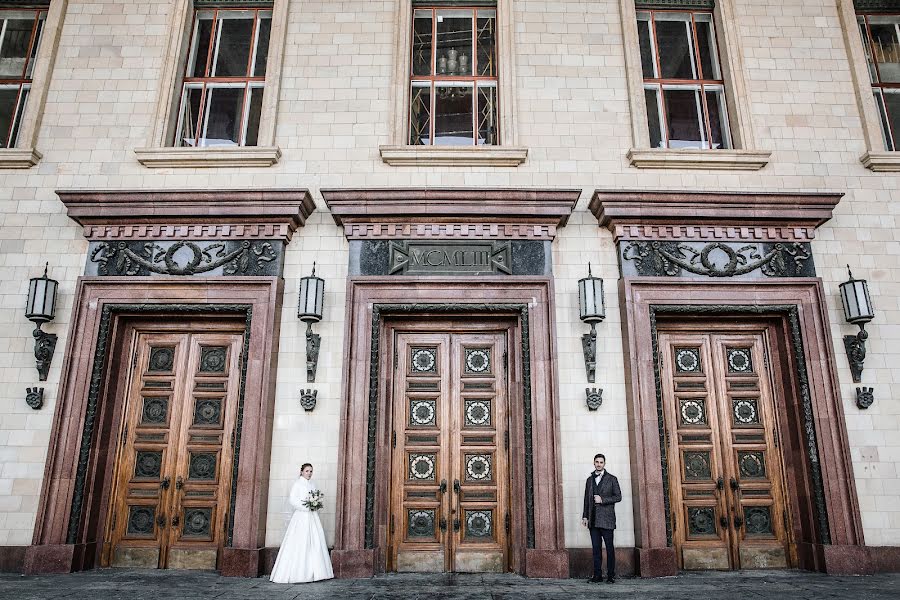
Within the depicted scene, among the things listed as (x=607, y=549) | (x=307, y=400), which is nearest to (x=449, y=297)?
(x=307, y=400)

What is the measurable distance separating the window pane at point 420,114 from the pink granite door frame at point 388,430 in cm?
237

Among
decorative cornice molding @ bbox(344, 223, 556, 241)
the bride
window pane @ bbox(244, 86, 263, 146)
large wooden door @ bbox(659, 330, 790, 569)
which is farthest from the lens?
window pane @ bbox(244, 86, 263, 146)

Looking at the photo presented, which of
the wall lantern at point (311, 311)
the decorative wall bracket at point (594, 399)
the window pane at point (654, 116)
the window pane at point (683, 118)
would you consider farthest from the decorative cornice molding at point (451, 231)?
the window pane at point (683, 118)

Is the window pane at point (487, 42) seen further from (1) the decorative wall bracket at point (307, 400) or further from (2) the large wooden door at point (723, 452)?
(1) the decorative wall bracket at point (307, 400)

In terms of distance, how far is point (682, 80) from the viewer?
8.80m

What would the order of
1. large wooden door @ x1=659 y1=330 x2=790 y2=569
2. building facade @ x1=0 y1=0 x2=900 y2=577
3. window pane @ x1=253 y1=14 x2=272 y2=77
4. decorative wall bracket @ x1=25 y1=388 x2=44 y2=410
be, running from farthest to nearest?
window pane @ x1=253 y1=14 x2=272 y2=77
decorative wall bracket @ x1=25 y1=388 x2=44 y2=410
large wooden door @ x1=659 y1=330 x2=790 y2=569
building facade @ x1=0 y1=0 x2=900 y2=577

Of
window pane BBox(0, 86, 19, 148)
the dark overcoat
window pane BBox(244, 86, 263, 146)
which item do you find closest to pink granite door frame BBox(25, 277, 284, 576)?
window pane BBox(244, 86, 263, 146)

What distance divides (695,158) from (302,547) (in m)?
6.90

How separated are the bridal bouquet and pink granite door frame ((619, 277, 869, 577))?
11.9 feet

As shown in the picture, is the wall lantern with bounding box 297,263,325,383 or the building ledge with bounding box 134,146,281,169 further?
the building ledge with bounding box 134,146,281,169

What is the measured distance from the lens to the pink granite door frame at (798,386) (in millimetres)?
6730

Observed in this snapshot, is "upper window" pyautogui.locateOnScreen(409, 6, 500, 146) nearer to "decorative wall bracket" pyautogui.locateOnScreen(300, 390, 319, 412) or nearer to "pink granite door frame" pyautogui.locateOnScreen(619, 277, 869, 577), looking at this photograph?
"pink granite door frame" pyautogui.locateOnScreen(619, 277, 869, 577)

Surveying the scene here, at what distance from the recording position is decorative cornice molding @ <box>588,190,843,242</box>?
24.8 ft

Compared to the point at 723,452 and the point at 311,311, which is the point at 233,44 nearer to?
the point at 311,311
